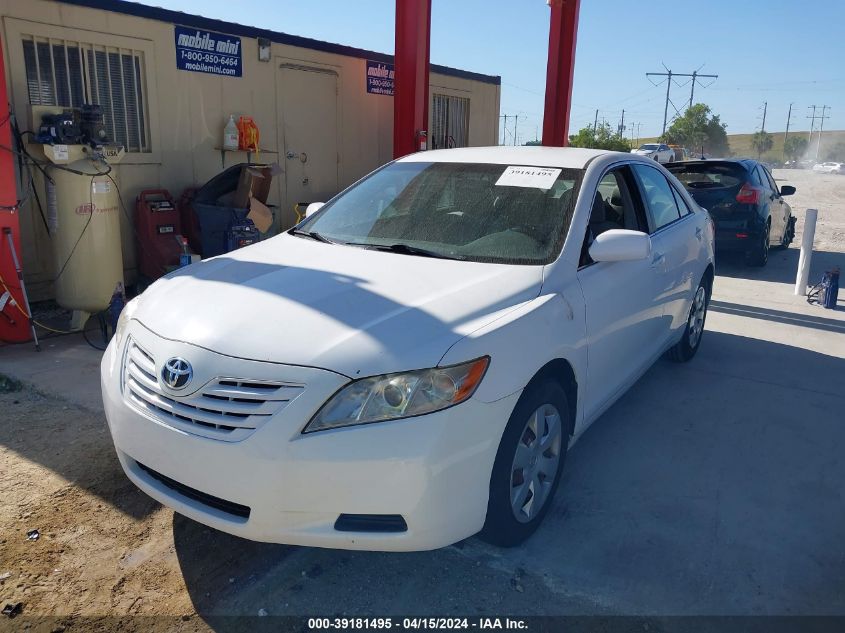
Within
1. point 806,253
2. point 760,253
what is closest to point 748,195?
point 760,253

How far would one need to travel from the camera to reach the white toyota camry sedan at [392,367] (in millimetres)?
2307

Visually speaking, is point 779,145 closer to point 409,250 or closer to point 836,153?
point 836,153

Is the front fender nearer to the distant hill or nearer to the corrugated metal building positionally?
the corrugated metal building

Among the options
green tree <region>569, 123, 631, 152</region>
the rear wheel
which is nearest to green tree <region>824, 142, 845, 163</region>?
green tree <region>569, 123, 631, 152</region>

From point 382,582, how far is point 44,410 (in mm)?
2766

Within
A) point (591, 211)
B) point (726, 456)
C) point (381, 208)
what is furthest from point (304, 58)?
point (726, 456)

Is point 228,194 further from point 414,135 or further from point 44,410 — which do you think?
point 44,410

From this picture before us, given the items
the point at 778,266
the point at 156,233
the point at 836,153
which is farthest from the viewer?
the point at 836,153

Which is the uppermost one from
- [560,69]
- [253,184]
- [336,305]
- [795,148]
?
[560,69]

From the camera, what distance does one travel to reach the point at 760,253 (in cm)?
997

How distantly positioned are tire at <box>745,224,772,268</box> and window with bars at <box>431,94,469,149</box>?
5212 mm

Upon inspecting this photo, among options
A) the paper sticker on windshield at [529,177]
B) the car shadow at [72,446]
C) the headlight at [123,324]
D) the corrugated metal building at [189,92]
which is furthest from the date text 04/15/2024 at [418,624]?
the corrugated metal building at [189,92]

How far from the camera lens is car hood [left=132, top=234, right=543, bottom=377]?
240 cm

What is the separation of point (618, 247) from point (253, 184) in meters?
5.65
